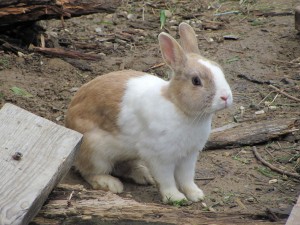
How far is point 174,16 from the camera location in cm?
814

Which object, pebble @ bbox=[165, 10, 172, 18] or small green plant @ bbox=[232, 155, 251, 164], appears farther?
pebble @ bbox=[165, 10, 172, 18]

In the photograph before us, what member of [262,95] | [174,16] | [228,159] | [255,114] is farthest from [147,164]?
[174,16]

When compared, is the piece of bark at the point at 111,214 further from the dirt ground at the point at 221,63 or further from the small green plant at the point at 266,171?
the small green plant at the point at 266,171

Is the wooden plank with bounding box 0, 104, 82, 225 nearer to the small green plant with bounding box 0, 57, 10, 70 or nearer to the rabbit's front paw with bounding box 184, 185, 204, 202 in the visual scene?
the rabbit's front paw with bounding box 184, 185, 204, 202

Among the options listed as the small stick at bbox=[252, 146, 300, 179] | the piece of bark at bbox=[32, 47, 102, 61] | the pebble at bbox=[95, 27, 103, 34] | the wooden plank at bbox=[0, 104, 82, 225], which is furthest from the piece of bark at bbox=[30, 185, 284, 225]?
the pebble at bbox=[95, 27, 103, 34]

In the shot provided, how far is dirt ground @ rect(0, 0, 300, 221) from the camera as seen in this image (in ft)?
16.8

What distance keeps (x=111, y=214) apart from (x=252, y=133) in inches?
81.8

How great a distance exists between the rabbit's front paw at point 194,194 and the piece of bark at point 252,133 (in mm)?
722

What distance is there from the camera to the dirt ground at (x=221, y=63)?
5.12 metres

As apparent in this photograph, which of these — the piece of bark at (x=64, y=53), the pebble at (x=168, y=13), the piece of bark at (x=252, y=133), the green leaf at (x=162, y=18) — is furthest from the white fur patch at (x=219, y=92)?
the pebble at (x=168, y=13)

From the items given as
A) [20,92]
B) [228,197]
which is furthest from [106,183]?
[20,92]

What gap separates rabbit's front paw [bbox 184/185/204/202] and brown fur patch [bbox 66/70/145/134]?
630mm

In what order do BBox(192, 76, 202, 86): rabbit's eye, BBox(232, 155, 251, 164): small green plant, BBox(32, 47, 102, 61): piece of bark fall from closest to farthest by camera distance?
BBox(192, 76, 202, 86): rabbit's eye, BBox(232, 155, 251, 164): small green plant, BBox(32, 47, 102, 61): piece of bark

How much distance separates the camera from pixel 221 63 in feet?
23.0
